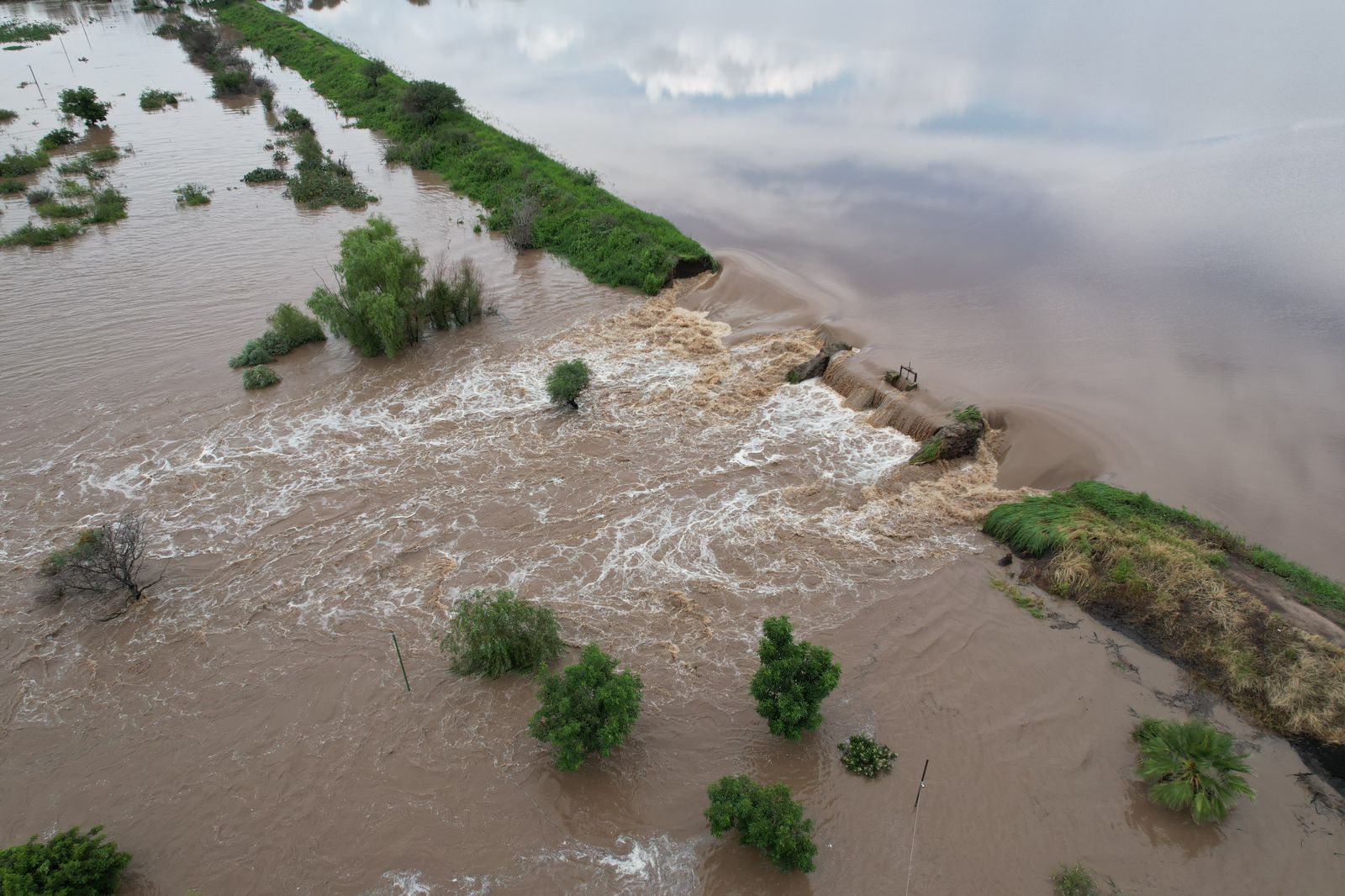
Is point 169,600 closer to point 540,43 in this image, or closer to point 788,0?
point 540,43

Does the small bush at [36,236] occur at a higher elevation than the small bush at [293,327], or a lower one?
higher

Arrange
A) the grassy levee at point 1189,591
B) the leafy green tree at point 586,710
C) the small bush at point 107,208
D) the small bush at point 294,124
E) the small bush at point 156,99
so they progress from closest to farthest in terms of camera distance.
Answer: the leafy green tree at point 586,710
the grassy levee at point 1189,591
the small bush at point 107,208
the small bush at point 294,124
the small bush at point 156,99

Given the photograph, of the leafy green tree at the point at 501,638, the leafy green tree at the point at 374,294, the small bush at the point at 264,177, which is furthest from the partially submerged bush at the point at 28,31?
the leafy green tree at the point at 501,638

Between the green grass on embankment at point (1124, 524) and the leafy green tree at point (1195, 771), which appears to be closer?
the leafy green tree at point (1195, 771)

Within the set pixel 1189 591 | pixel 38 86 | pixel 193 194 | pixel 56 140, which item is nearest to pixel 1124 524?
pixel 1189 591

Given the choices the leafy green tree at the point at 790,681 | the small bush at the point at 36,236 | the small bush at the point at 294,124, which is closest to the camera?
the leafy green tree at the point at 790,681

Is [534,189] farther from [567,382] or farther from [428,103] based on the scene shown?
[567,382]

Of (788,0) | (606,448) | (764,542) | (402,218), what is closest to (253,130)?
(402,218)

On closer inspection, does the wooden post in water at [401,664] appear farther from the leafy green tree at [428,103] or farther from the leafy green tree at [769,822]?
the leafy green tree at [428,103]
